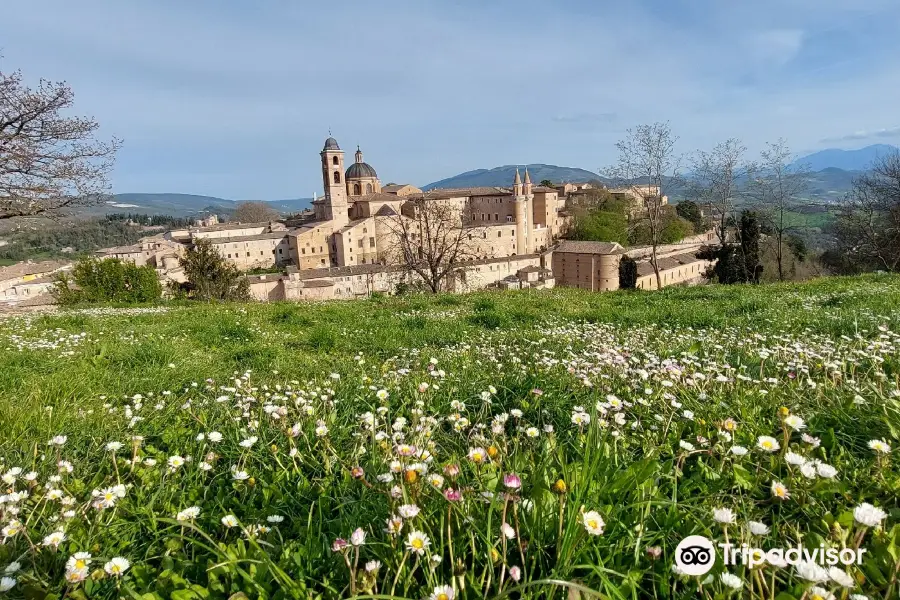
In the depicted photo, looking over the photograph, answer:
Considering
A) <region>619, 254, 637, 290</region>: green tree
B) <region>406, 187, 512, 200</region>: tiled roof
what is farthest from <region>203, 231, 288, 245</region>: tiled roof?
<region>619, 254, 637, 290</region>: green tree

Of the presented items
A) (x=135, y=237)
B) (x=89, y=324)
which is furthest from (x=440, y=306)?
(x=135, y=237)

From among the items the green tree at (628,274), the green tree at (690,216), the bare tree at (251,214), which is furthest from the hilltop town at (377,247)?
the bare tree at (251,214)

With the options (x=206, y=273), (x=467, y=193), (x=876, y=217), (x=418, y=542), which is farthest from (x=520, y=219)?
(x=418, y=542)

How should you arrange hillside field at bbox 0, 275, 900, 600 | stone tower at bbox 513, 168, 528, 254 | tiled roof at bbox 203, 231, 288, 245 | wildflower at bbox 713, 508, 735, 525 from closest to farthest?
wildflower at bbox 713, 508, 735, 525 → hillside field at bbox 0, 275, 900, 600 → stone tower at bbox 513, 168, 528, 254 → tiled roof at bbox 203, 231, 288, 245

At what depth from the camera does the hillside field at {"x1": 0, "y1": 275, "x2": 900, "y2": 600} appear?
5.43 feet

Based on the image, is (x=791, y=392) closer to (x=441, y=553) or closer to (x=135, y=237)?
(x=441, y=553)

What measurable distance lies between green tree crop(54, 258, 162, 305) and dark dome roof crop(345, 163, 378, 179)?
7876 centimetres

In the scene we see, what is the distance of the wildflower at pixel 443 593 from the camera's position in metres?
1.40

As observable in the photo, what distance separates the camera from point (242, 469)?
2709mm

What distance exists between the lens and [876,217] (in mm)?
31062

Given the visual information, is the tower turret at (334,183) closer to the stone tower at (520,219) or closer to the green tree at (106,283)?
the stone tower at (520,219)

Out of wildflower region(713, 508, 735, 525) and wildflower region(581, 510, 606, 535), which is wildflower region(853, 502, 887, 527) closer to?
wildflower region(713, 508, 735, 525)

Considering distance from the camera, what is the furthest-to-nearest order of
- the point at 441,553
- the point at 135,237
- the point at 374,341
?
the point at 135,237
the point at 374,341
the point at 441,553

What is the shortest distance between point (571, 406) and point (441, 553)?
6.67 feet
